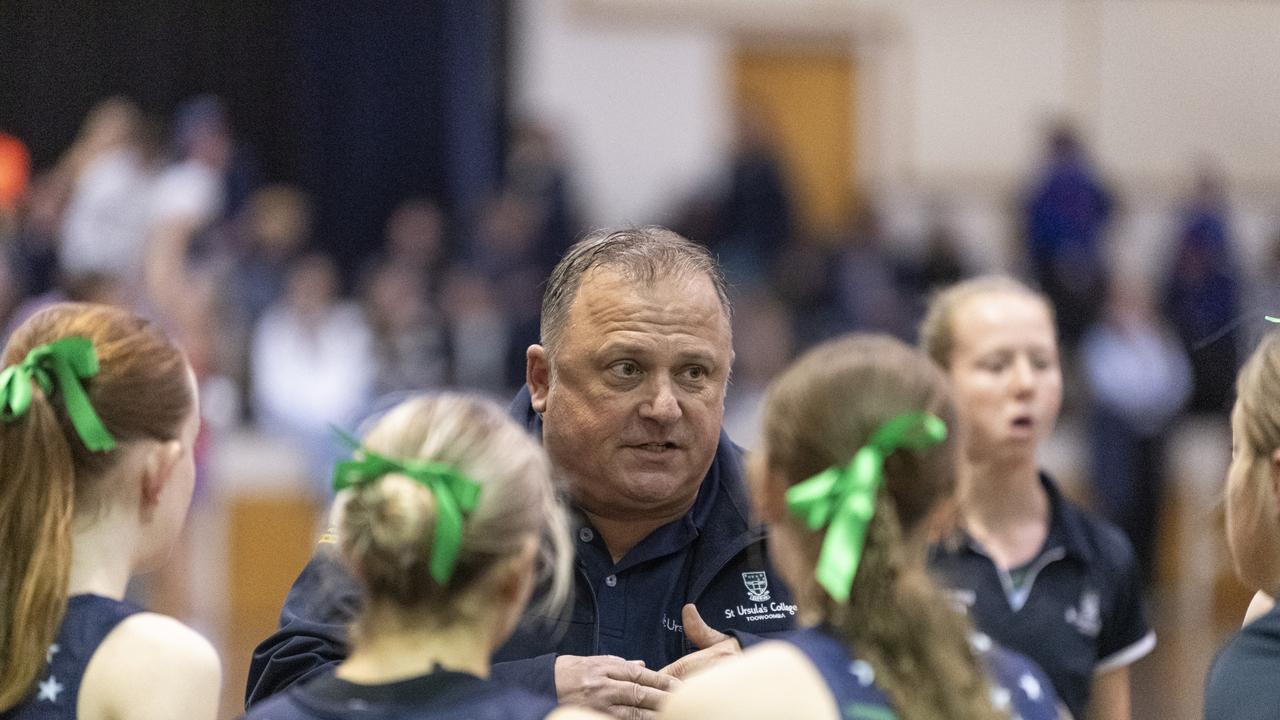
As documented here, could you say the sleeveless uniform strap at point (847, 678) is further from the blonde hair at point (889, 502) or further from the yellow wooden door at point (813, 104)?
the yellow wooden door at point (813, 104)

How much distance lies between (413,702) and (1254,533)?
1381mm

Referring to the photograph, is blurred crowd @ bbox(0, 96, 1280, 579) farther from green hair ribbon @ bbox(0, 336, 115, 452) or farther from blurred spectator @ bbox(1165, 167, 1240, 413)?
green hair ribbon @ bbox(0, 336, 115, 452)

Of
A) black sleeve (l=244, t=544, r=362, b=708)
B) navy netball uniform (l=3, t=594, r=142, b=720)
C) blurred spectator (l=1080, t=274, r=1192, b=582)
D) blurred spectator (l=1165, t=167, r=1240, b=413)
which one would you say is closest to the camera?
navy netball uniform (l=3, t=594, r=142, b=720)

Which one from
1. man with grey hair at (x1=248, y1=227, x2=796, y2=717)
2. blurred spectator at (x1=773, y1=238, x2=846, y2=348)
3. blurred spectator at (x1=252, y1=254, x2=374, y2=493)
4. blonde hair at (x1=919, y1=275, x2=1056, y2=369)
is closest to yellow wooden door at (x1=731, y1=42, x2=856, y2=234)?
blurred spectator at (x1=773, y1=238, x2=846, y2=348)

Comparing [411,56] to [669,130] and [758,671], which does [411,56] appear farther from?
[758,671]

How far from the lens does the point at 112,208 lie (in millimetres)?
9672

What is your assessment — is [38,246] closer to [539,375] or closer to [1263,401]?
[539,375]

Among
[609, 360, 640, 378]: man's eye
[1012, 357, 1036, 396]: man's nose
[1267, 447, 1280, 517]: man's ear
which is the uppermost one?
[609, 360, 640, 378]: man's eye

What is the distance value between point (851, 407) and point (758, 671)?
38 centimetres

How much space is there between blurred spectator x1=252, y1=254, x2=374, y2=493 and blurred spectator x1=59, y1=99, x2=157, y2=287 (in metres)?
0.87

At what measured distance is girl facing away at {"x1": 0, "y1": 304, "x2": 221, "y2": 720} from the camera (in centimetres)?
242

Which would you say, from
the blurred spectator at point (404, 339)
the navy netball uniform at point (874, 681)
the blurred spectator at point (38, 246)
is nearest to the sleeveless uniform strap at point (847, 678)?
the navy netball uniform at point (874, 681)

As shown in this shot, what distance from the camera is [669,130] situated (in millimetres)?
13469

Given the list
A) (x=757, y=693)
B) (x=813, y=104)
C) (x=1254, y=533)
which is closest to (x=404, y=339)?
(x=813, y=104)
